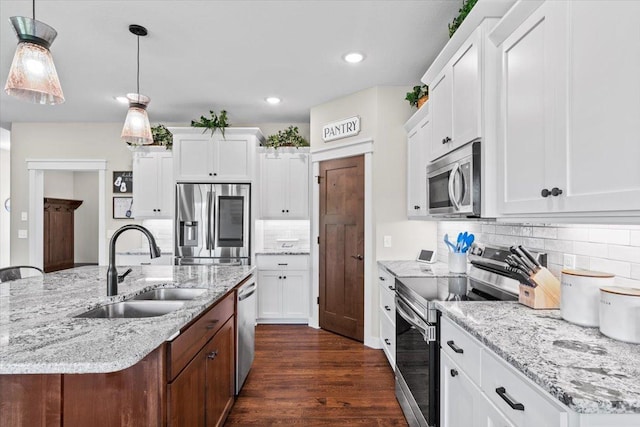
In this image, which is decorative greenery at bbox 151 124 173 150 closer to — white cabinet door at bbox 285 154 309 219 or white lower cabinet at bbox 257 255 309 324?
white cabinet door at bbox 285 154 309 219

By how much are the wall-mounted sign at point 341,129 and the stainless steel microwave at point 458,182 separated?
1.47m

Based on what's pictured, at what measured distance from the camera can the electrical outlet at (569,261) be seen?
168 centimetres

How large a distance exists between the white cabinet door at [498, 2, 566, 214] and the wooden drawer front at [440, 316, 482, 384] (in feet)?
1.95

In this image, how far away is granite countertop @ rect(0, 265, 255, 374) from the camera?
3.35 ft

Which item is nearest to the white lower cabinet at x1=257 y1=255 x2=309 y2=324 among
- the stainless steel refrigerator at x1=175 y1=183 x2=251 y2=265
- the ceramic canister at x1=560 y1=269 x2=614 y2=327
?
the stainless steel refrigerator at x1=175 y1=183 x2=251 y2=265

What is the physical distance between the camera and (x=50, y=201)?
7184 mm

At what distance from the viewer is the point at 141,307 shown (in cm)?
182

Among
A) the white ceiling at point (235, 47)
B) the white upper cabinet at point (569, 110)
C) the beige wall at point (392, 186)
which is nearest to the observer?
the white upper cabinet at point (569, 110)

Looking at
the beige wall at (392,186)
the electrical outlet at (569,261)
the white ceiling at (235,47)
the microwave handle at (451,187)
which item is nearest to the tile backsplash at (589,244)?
the electrical outlet at (569,261)

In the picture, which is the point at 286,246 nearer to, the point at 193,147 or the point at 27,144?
the point at 193,147

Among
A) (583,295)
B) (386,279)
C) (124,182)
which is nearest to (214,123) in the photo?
(124,182)

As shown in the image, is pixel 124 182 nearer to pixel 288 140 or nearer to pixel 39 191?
pixel 39 191

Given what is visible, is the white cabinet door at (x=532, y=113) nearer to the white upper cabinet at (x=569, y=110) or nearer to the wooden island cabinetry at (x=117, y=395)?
the white upper cabinet at (x=569, y=110)

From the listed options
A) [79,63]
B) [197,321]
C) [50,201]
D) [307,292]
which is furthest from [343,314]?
[50,201]
